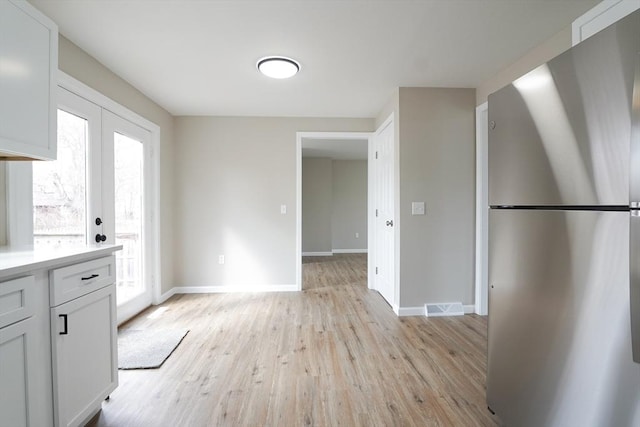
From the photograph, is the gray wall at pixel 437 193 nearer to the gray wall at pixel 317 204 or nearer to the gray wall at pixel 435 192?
the gray wall at pixel 435 192

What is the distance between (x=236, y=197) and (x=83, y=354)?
2.62 metres

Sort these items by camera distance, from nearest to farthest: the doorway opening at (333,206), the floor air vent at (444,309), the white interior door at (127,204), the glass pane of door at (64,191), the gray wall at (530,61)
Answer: the glass pane of door at (64,191) < the gray wall at (530,61) < the white interior door at (127,204) < the floor air vent at (444,309) < the doorway opening at (333,206)

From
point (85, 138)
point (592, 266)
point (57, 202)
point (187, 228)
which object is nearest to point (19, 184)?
point (57, 202)

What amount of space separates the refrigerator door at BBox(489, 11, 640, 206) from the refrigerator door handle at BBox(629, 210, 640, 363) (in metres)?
0.08

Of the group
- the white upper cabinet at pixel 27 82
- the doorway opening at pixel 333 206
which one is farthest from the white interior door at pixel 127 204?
the doorway opening at pixel 333 206

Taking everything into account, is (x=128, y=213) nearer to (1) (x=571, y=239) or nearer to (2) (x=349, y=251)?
(1) (x=571, y=239)

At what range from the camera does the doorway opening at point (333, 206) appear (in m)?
6.05

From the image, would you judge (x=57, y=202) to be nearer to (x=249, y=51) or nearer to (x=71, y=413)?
(x=71, y=413)

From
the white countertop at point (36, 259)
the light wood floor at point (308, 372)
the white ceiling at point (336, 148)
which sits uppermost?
the white ceiling at point (336, 148)

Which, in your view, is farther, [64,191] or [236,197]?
[236,197]

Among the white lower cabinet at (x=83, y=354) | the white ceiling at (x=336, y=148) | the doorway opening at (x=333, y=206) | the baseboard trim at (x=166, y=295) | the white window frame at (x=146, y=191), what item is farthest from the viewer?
the doorway opening at (x=333, y=206)

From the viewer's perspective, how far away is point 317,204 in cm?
686

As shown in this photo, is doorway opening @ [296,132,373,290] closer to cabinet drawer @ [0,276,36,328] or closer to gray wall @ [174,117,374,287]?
gray wall @ [174,117,374,287]

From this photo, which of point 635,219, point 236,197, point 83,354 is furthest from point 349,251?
point 635,219
